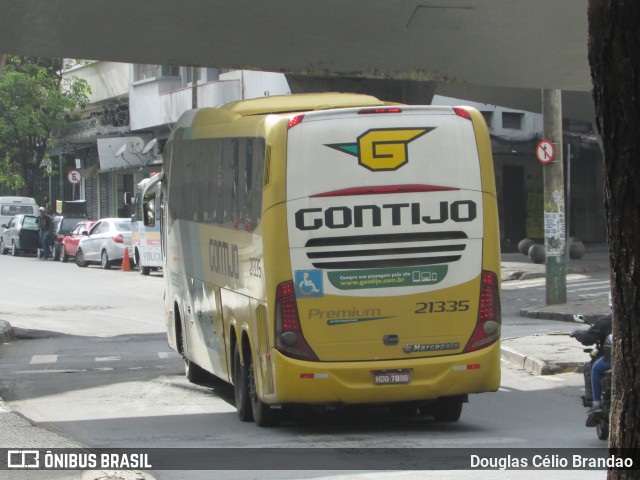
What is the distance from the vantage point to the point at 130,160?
53781mm

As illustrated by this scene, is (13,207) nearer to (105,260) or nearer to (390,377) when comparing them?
(105,260)

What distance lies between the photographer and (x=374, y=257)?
10867 mm

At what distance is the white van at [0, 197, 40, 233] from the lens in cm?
5659

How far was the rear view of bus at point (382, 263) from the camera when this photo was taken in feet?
35.4

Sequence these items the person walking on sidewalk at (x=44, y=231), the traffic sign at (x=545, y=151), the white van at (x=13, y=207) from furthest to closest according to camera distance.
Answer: the white van at (x=13, y=207)
the person walking on sidewalk at (x=44, y=231)
the traffic sign at (x=545, y=151)

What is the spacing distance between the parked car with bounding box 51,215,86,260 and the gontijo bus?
37449 mm

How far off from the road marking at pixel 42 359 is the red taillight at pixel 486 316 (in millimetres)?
9165

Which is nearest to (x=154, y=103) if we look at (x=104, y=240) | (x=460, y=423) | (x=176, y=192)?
(x=104, y=240)

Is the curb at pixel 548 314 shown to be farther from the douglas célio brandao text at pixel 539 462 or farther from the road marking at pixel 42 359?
the douglas célio brandao text at pixel 539 462

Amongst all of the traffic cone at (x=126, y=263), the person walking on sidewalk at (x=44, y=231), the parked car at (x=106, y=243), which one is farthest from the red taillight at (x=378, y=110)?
the person walking on sidewalk at (x=44, y=231)

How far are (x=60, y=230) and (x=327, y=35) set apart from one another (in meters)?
32.2

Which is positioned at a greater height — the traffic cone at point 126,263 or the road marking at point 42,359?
the road marking at point 42,359

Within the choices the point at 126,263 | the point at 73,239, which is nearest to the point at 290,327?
the point at 126,263

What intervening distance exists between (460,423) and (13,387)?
6.33m
